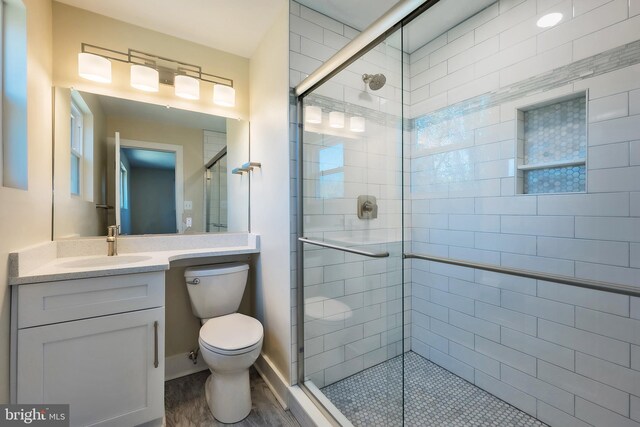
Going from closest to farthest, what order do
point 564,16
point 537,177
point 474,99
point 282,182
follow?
point 564,16 → point 537,177 → point 282,182 → point 474,99

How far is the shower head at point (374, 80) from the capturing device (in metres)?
1.51

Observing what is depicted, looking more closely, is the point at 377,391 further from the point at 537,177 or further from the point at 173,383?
the point at 537,177

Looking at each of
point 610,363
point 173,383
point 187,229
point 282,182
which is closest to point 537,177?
point 610,363

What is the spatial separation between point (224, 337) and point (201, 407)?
0.51 m

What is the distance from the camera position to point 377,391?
4.89ft

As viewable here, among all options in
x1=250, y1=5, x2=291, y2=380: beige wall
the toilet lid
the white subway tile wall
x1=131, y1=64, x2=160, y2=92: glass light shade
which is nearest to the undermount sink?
the toilet lid

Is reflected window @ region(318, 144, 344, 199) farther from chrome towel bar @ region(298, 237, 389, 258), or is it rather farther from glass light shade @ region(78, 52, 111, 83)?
glass light shade @ region(78, 52, 111, 83)

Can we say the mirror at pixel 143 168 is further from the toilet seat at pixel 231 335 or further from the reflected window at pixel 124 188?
the toilet seat at pixel 231 335

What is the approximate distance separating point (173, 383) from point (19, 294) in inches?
44.0

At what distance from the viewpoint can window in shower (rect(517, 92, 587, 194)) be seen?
142 cm

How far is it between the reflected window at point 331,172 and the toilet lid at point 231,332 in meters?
0.90

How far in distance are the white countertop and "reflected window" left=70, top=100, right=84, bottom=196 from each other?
13.9 inches

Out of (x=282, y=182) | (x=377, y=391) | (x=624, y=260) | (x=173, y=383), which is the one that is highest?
(x=282, y=182)

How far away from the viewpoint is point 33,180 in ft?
4.34
